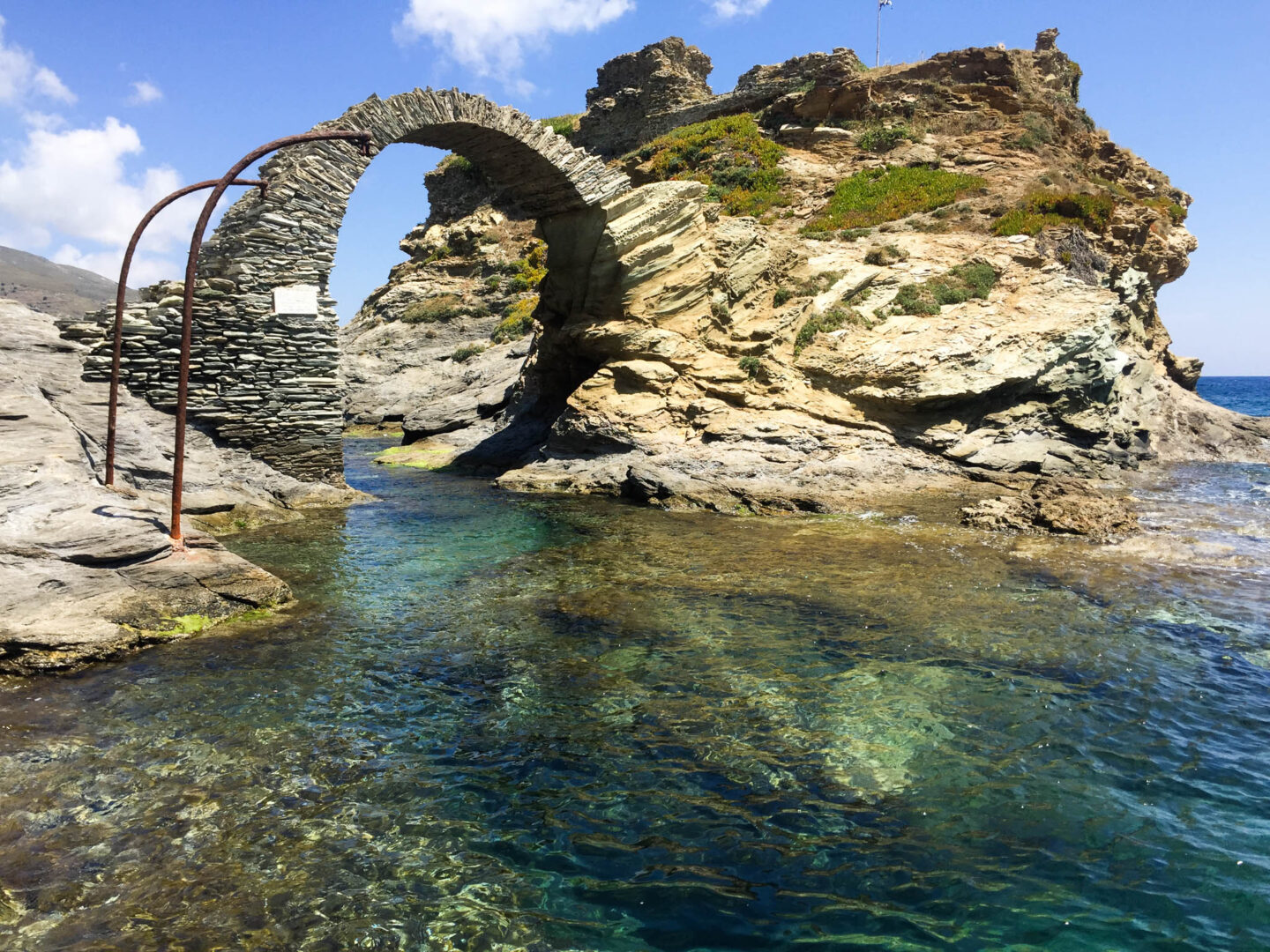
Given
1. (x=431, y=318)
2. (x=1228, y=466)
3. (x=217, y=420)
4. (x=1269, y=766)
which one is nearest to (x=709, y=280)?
(x=217, y=420)

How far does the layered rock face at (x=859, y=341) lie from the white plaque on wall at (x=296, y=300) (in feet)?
20.1

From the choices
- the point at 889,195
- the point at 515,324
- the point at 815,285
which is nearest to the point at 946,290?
the point at 815,285

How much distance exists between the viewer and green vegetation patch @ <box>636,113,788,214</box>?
2800 cm

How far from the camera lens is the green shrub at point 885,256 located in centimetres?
2198

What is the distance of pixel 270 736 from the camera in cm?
624

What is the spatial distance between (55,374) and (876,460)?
1586cm

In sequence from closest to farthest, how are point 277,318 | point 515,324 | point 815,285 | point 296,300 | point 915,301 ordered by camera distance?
point 277,318, point 296,300, point 915,301, point 815,285, point 515,324

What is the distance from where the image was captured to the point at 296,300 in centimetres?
1620

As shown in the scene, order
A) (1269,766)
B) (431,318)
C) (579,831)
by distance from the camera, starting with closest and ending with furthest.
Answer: (579,831) < (1269,766) < (431,318)

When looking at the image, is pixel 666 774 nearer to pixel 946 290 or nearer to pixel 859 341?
pixel 859 341

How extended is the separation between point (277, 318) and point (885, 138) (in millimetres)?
22961

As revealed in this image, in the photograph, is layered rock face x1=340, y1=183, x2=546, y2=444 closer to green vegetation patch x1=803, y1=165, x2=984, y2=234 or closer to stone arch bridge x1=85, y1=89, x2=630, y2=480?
stone arch bridge x1=85, y1=89, x2=630, y2=480

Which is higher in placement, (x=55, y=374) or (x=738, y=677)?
(x=55, y=374)

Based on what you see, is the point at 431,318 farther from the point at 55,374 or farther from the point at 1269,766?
the point at 1269,766
